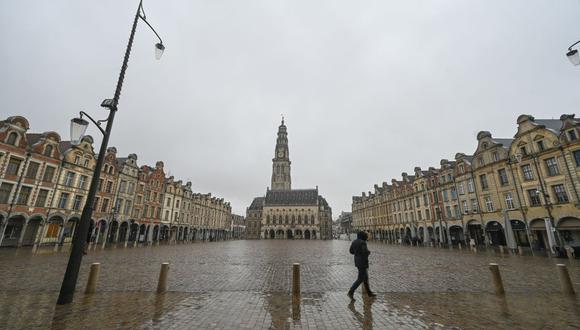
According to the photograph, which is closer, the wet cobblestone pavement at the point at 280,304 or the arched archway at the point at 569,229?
the wet cobblestone pavement at the point at 280,304

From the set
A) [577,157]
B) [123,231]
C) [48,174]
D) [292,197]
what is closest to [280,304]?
[577,157]

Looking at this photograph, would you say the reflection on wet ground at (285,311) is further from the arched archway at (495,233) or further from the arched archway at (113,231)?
the arched archway at (113,231)

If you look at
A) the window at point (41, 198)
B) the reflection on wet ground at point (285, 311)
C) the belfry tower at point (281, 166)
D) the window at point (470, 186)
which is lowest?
the reflection on wet ground at point (285, 311)

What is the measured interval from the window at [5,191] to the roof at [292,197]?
65.4m

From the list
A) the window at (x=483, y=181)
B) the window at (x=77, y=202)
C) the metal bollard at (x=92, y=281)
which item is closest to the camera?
the metal bollard at (x=92, y=281)

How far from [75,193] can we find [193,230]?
28.6 m

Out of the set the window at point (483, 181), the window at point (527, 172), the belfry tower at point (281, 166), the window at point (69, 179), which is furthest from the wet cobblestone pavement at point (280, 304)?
the belfry tower at point (281, 166)

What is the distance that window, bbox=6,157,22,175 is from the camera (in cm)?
2358

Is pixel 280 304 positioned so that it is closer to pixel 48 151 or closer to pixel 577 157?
pixel 577 157

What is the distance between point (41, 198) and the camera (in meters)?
26.2

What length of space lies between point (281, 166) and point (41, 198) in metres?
76.4

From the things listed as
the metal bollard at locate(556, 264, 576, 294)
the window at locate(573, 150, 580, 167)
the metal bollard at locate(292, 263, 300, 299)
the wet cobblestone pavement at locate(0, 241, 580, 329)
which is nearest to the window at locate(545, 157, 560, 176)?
the window at locate(573, 150, 580, 167)

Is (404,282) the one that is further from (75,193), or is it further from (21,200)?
(75,193)

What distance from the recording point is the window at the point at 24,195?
24250 mm
